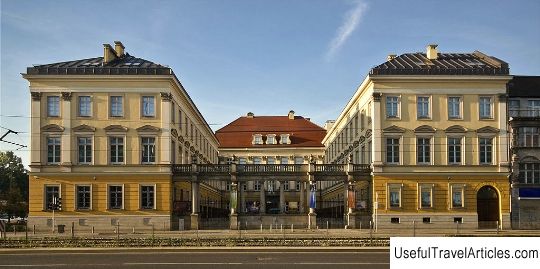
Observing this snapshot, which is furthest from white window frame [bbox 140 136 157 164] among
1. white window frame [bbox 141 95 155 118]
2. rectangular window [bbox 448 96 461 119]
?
rectangular window [bbox 448 96 461 119]

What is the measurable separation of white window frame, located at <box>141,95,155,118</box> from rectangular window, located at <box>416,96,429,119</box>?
22.4 m

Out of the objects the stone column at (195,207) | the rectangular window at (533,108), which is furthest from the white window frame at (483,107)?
the stone column at (195,207)

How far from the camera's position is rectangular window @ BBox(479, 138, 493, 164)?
2021 inches

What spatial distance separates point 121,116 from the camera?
168 ft

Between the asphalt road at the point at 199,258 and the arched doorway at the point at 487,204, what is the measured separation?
25.6 metres

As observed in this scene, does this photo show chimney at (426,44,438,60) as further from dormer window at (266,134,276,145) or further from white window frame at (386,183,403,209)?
dormer window at (266,134,276,145)

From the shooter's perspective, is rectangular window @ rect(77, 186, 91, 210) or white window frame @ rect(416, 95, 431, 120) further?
white window frame @ rect(416, 95, 431, 120)

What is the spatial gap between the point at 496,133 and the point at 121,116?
31.7 m

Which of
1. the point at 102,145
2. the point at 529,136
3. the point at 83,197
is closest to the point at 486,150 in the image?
the point at 529,136

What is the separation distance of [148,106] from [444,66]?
25.7 m

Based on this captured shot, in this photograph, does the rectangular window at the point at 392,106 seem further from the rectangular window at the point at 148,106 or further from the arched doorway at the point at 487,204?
the rectangular window at the point at 148,106

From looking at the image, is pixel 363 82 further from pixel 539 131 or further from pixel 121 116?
pixel 121 116

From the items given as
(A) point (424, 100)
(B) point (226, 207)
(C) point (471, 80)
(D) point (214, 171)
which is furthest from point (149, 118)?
(B) point (226, 207)

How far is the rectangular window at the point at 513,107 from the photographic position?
5353 cm
